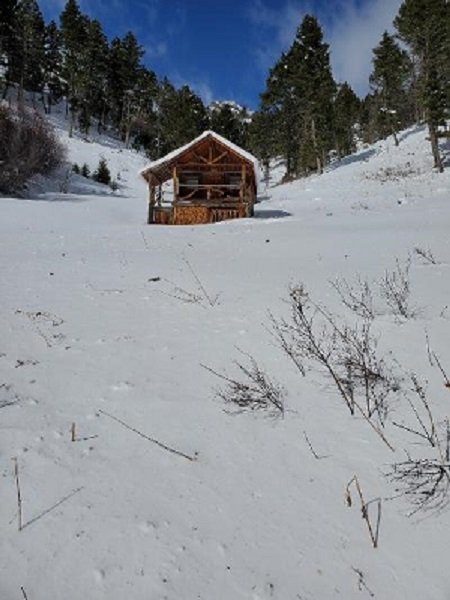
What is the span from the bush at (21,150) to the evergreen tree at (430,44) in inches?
990

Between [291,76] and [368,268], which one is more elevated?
[291,76]

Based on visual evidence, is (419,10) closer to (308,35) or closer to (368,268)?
(308,35)

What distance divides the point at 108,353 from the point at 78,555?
227 centimetres

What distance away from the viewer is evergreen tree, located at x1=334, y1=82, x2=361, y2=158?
152ft

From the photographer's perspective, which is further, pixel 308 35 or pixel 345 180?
pixel 308 35

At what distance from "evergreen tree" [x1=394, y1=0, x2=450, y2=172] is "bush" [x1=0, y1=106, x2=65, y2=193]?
25139 mm

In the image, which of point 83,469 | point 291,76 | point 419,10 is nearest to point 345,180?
point 419,10

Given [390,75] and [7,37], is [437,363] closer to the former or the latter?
[390,75]

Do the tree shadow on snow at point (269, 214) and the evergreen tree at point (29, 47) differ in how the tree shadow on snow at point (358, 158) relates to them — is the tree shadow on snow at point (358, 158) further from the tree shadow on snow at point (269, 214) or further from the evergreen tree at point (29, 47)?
the evergreen tree at point (29, 47)

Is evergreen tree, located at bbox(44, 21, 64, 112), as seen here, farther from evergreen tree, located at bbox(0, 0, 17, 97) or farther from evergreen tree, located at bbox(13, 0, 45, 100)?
evergreen tree, located at bbox(0, 0, 17, 97)

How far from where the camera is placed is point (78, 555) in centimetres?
189

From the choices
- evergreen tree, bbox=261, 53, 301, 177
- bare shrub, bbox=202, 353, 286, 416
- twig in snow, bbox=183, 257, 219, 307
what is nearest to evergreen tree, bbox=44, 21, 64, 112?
evergreen tree, bbox=261, 53, 301, 177

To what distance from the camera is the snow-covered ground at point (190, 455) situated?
1.81 m

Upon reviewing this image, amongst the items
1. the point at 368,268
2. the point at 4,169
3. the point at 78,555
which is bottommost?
the point at 78,555
